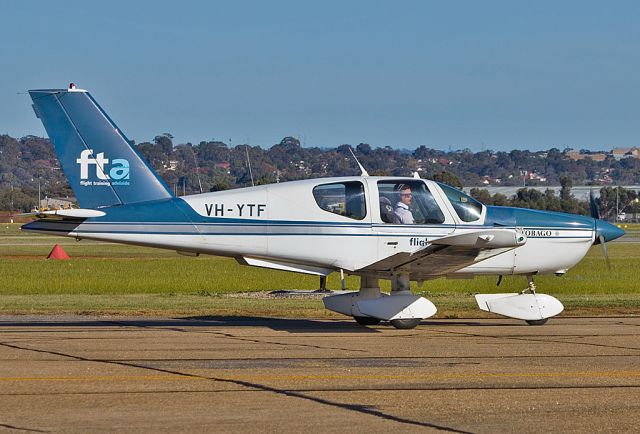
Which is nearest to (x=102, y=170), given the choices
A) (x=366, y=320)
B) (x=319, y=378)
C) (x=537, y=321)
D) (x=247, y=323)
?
(x=247, y=323)

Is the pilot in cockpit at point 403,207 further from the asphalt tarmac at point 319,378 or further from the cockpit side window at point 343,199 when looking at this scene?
the asphalt tarmac at point 319,378

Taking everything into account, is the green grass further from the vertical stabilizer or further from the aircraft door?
the vertical stabilizer

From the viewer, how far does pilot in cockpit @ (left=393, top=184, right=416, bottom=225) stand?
16234 mm

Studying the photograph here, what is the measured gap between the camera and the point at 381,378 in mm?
11141

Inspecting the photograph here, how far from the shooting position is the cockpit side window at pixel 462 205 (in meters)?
16.5

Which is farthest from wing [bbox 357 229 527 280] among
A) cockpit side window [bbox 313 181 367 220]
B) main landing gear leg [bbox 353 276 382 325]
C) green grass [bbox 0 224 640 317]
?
green grass [bbox 0 224 640 317]

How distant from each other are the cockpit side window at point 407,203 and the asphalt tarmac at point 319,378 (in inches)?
61.9

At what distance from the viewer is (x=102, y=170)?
1602 centimetres

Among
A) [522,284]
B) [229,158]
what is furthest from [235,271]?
[229,158]

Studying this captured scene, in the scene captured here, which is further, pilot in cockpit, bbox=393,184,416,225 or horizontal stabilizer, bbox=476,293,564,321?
horizontal stabilizer, bbox=476,293,564,321

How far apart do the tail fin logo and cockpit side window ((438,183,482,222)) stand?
4511 millimetres

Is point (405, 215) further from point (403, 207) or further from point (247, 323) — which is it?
point (247, 323)

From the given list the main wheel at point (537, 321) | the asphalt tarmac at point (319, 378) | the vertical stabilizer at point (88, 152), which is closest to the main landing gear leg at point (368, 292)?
the asphalt tarmac at point (319, 378)

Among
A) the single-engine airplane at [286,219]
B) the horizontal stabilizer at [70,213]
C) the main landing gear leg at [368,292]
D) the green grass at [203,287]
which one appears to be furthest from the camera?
the green grass at [203,287]
